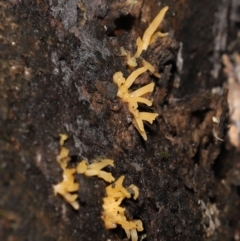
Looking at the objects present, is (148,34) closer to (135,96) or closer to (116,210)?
(135,96)

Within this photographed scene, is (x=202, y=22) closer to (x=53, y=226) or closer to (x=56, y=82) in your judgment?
(x=56, y=82)

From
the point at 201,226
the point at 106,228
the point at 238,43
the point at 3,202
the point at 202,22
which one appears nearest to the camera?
the point at 3,202

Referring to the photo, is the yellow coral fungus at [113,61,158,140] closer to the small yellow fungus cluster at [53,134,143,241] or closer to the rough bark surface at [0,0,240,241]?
the rough bark surface at [0,0,240,241]

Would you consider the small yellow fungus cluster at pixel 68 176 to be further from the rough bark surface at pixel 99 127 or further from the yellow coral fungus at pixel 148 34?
the yellow coral fungus at pixel 148 34

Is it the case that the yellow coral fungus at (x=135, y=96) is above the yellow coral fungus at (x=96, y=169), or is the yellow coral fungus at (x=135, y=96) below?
above

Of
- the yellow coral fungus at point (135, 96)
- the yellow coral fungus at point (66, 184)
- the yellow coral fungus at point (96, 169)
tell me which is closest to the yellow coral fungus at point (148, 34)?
the yellow coral fungus at point (135, 96)

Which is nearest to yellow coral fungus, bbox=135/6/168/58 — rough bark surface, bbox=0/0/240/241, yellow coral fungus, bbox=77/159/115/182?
rough bark surface, bbox=0/0/240/241

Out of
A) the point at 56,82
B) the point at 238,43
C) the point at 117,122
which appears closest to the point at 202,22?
the point at 238,43
